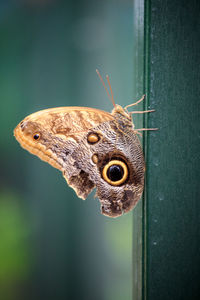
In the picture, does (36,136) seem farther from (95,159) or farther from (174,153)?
(174,153)

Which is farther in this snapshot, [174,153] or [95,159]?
[95,159]

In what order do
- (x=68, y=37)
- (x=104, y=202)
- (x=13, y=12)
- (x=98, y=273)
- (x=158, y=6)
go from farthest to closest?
(x=98, y=273) → (x=68, y=37) → (x=13, y=12) → (x=104, y=202) → (x=158, y=6)

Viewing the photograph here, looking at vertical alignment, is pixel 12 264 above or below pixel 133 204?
below

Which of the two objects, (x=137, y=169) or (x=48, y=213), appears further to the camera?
(x=48, y=213)

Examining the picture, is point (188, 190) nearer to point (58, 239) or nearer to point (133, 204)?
point (133, 204)

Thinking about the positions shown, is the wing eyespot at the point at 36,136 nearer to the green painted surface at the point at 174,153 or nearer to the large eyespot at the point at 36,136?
the large eyespot at the point at 36,136

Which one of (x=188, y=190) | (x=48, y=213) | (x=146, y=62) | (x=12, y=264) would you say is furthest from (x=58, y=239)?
(x=146, y=62)

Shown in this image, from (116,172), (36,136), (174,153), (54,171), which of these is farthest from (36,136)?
→ (54,171)

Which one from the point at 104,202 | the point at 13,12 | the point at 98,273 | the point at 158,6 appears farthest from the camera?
the point at 98,273

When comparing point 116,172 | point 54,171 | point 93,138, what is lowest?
point 54,171
